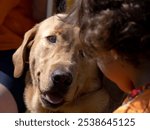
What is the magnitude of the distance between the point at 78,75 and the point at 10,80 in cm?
42

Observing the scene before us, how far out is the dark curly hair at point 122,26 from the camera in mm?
1494

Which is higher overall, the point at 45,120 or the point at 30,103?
the point at 45,120

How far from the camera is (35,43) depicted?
2.72m

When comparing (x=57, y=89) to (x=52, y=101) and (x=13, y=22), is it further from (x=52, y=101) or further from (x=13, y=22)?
(x=13, y=22)

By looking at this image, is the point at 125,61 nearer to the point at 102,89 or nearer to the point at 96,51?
the point at 96,51

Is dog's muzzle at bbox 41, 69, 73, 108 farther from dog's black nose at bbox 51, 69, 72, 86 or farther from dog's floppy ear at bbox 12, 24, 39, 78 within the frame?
dog's floppy ear at bbox 12, 24, 39, 78

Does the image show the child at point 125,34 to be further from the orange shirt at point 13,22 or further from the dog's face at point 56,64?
the orange shirt at point 13,22

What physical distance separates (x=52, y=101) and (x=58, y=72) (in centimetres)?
18

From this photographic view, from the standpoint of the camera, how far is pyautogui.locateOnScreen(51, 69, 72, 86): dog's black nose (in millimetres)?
2410

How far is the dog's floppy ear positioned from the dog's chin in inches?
9.3

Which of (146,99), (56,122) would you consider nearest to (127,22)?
(146,99)

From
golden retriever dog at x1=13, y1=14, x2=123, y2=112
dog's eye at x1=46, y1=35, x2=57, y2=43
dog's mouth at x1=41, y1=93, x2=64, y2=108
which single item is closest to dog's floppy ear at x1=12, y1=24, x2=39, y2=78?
golden retriever dog at x1=13, y1=14, x2=123, y2=112

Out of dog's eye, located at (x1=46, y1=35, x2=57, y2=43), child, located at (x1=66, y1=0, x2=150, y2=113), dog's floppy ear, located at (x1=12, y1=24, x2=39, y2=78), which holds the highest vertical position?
child, located at (x1=66, y1=0, x2=150, y2=113)

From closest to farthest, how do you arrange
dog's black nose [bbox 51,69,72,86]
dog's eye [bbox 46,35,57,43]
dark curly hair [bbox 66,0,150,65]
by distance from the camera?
dark curly hair [bbox 66,0,150,65] → dog's black nose [bbox 51,69,72,86] → dog's eye [bbox 46,35,57,43]
